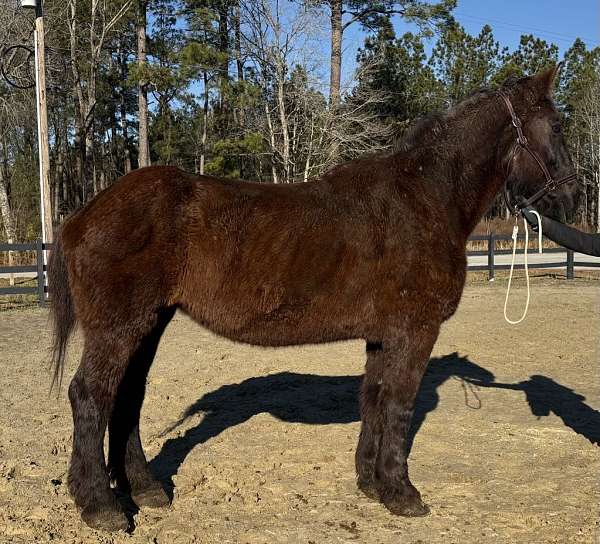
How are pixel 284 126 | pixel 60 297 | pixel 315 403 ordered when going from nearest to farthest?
pixel 60 297 < pixel 315 403 < pixel 284 126

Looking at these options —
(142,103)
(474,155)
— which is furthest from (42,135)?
(474,155)

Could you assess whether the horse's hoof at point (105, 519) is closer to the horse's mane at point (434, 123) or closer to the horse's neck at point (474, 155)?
the horse's neck at point (474, 155)

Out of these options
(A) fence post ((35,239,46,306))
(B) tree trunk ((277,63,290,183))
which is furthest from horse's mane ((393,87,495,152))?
(B) tree trunk ((277,63,290,183))

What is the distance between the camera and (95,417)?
3.37 meters

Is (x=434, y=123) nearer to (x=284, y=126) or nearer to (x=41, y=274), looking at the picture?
(x=41, y=274)

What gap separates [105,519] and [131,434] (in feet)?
2.07

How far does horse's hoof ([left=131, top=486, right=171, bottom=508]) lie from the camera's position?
3709 mm

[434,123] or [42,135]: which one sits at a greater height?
[42,135]

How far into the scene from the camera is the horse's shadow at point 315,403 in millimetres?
4982

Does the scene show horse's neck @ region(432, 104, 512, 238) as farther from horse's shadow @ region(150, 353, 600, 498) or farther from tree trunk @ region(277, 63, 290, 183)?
tree trunk @ region(277, 63, 290, 183)

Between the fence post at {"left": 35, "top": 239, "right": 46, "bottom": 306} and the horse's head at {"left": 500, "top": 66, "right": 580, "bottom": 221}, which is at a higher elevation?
the horse's head at {"left": 500, "top": 66, "right": 580, "bottom": 221}

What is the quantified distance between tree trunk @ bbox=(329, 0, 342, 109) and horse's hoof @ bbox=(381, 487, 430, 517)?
63.5ft

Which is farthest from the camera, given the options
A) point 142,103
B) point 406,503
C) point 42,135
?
point 142,103

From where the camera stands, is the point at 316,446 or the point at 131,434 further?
the point at 316,446
